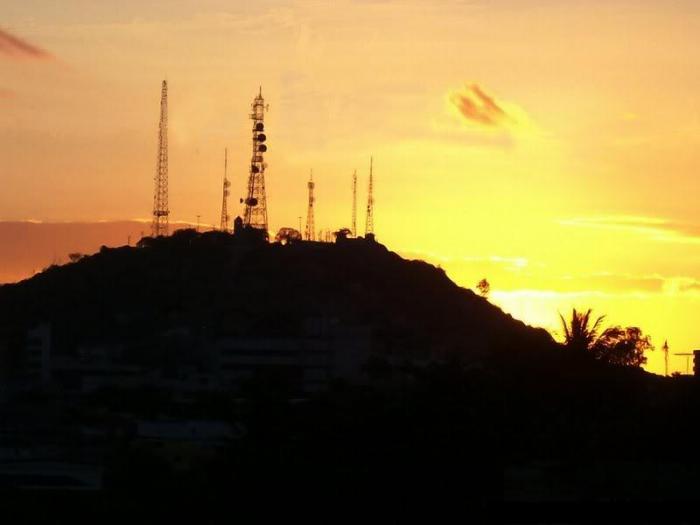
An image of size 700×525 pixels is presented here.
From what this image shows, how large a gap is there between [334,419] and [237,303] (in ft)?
428

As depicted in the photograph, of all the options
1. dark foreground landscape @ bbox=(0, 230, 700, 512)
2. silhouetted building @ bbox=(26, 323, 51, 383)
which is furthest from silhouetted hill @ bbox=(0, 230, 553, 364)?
silhouetted building @ bbox=(26, 323, 51, 383)

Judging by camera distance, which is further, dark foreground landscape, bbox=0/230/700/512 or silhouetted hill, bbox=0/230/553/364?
silhouetted hill, bbox=0/230/553/364

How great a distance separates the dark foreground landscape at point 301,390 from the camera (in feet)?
147

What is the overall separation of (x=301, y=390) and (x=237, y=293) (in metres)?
69.5

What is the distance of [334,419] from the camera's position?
50.5m

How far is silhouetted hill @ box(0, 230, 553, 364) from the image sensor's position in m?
175

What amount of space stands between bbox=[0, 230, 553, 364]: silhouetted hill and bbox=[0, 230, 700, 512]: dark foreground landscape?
0.94 feet

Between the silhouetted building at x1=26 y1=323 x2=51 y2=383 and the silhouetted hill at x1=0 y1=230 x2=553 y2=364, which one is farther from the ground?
the silhouetted hill at x1=0 y1=230 x2=553 y2=364

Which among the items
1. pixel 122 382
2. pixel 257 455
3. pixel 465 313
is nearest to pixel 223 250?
pixel 465 313

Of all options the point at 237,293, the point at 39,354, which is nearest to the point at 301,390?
the point at 39,354

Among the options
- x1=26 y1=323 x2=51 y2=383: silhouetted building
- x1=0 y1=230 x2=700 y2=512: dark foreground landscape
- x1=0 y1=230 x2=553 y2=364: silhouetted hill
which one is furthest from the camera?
x1=0 y1=230 x2=553 y2=364: silhouetted hill

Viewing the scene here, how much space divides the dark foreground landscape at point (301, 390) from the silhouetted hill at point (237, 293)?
11.2 inches

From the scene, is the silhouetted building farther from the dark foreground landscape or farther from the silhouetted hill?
the silhouetted hill

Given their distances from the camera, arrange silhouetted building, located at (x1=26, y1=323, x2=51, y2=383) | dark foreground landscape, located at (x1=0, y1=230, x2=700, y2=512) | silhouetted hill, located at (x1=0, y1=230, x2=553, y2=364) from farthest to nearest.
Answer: silhouetted hill, located at (x1=0, y1=230, x2=553, y2=364) < silhouetted building, located at (x1=26, y1=323, x2=51, y2=383) < dark foreground landscape, located at (x1=0, y1=230, x2=700, y2=512)
